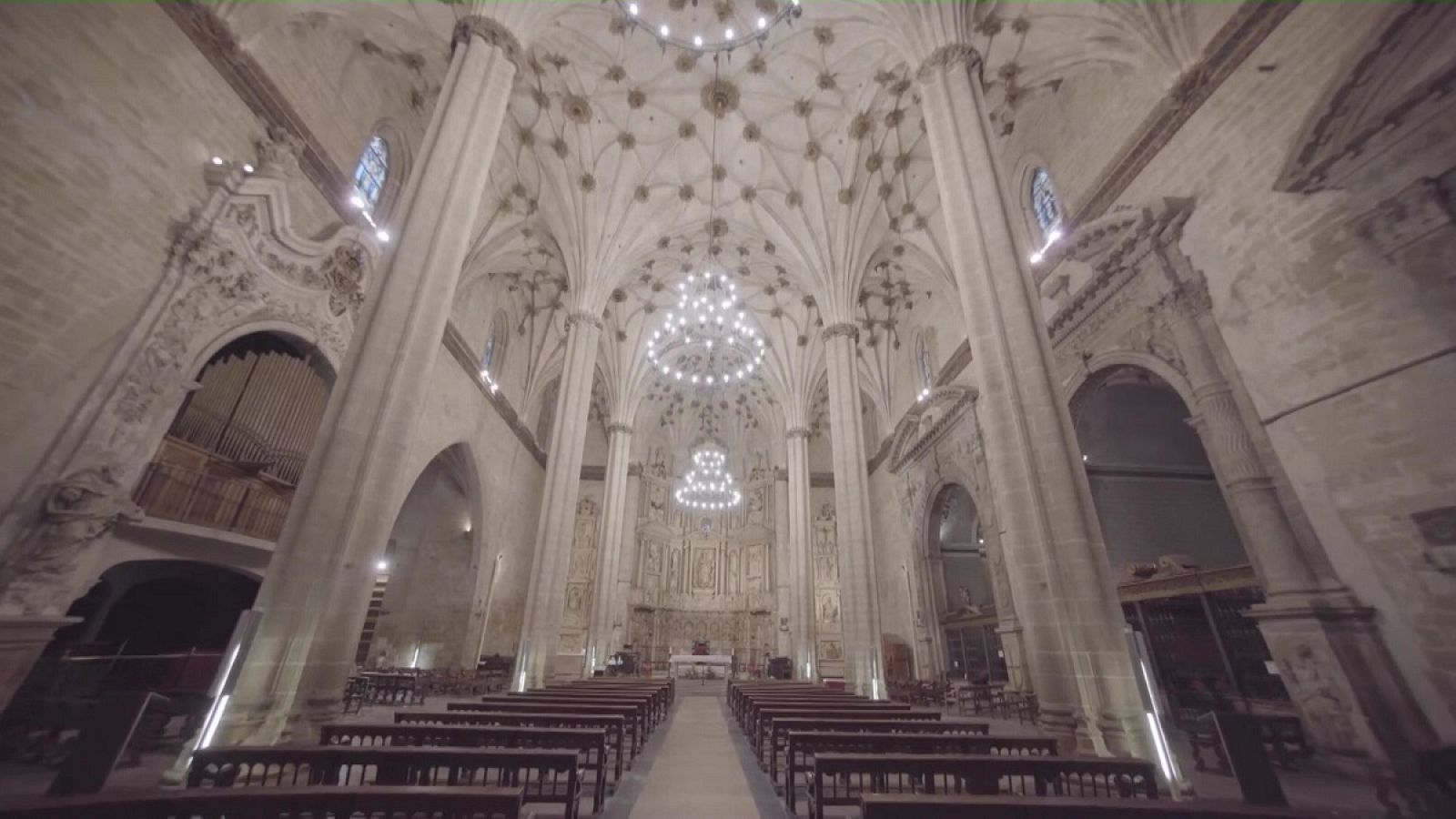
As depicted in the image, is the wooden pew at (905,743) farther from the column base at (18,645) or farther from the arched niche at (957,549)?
the arched niche at (957,549)

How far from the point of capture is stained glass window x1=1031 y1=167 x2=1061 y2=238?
1206cm

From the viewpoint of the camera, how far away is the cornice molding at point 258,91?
795 cm

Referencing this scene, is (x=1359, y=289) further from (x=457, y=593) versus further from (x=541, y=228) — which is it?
(x=457, y=593)

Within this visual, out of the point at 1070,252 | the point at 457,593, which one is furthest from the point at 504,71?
the point at 457,593

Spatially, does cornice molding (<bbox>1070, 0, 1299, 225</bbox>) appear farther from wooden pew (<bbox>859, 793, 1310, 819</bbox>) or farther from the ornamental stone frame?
the ornamental stone frame

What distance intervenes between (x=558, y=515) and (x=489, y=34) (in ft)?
36.2

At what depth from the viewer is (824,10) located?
1277cm

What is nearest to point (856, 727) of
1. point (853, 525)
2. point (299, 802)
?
point (299, 802)

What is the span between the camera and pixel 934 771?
354 cm

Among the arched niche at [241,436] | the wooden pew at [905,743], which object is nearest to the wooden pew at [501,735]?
the wooden pew at [905,743]

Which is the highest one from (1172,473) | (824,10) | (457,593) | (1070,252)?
(824,10)

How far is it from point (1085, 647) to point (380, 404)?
28.3 feet

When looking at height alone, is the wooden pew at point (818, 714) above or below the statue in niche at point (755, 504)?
below

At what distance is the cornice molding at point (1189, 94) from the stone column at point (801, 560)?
14558mm
